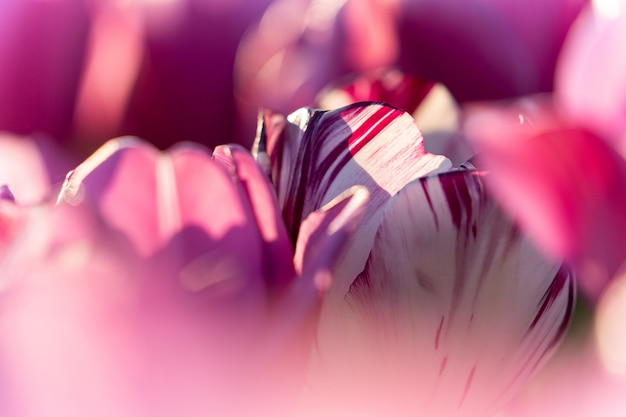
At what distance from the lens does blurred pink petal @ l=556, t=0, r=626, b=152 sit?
0.18m

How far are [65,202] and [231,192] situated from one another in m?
0.03

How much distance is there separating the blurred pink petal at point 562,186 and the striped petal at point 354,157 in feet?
0.05

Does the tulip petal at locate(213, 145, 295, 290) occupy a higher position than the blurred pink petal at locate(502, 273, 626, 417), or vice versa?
the tulip petal at locate(213, 145, 295, 290)

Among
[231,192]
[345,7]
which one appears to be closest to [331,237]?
[231,192]

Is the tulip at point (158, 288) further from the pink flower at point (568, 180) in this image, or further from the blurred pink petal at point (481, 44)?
the blurred pink petal at point (481, 44)

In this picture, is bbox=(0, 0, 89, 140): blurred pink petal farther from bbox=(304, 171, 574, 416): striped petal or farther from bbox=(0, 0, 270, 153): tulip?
bbox=(304, 171, 574, 416): striped petal

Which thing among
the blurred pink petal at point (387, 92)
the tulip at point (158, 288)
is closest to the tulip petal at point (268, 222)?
the tulip at point (158, 288)

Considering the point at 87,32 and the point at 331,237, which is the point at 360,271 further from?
the point at 87,32

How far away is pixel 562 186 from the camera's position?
0.17 metres

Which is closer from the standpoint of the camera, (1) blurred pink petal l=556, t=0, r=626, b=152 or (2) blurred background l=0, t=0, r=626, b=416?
(1) blurred pink petal l=556, t=0, r=626, b=152

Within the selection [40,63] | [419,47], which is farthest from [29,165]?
[419,47]

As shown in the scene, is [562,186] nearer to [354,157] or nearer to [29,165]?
[354,157]

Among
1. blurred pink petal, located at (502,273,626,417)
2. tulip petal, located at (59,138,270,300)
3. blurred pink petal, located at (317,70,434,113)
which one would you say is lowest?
blurred pink petal, located at (502,273,626,417)

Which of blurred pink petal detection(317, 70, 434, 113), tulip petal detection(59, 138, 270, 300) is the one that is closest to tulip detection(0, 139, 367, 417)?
tulip petal detection(59, 138, 270, 300)
